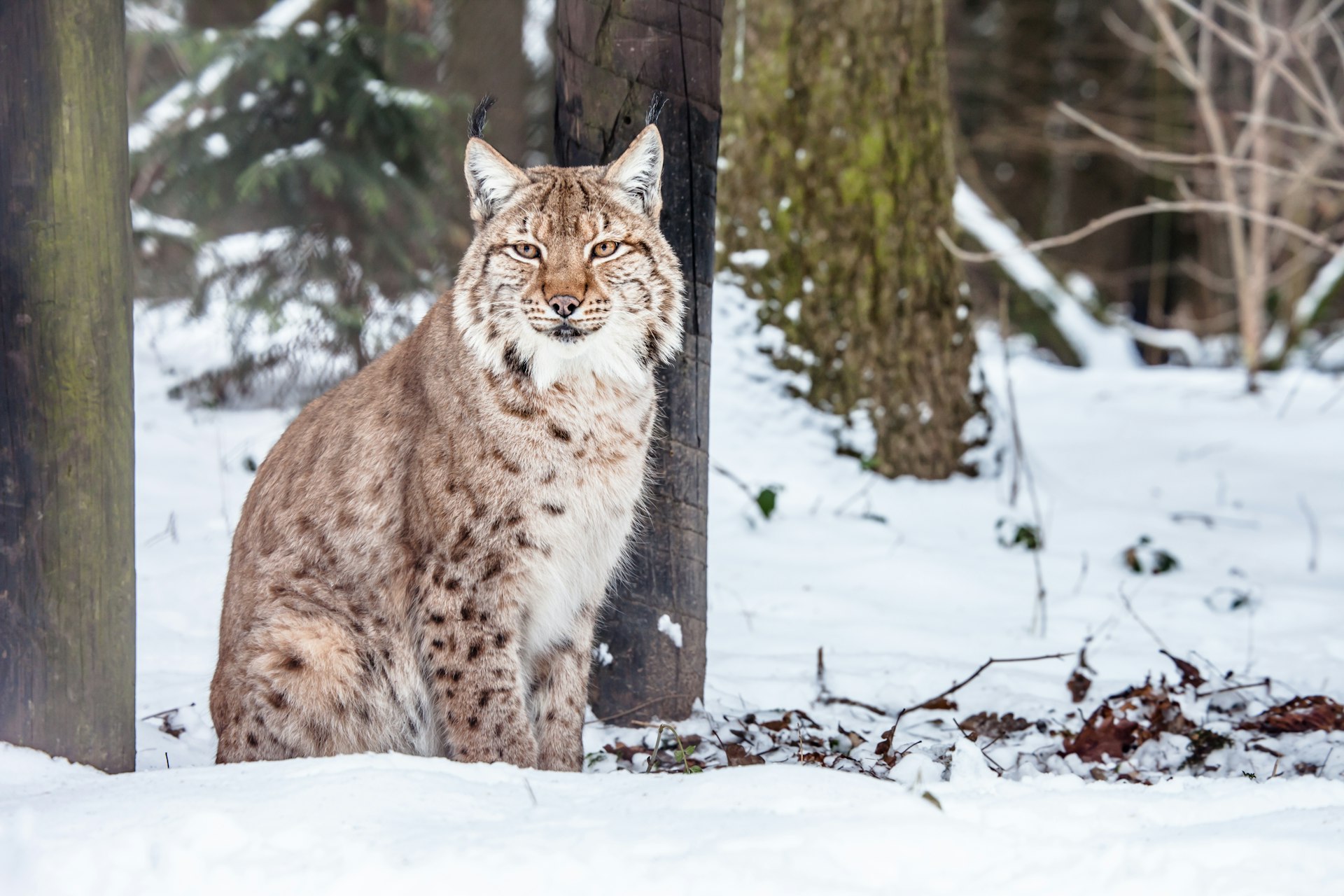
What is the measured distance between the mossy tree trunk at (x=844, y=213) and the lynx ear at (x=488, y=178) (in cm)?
256

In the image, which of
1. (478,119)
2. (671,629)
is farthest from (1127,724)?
(478,119)

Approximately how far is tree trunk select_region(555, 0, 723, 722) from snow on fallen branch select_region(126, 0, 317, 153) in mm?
3966

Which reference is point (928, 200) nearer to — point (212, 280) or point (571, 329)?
point (571, 329)

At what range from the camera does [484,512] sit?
3.29 meters

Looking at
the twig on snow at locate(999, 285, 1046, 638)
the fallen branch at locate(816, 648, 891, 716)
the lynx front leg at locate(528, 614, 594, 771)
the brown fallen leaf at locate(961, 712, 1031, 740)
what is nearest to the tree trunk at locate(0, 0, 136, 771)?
the lynx front leg at locate(528, 614, 594, 771)

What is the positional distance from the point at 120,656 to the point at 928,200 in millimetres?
4404

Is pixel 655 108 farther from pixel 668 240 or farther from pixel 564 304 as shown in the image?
pixel 564 304

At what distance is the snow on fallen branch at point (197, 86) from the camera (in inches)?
→ 277

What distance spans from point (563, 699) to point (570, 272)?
1.19m

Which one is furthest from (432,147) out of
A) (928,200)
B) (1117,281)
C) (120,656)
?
(1117,281)

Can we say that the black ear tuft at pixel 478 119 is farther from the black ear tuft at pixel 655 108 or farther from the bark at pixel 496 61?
the bark at pixel 496 61

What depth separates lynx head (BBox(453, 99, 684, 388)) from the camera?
334 centimetres

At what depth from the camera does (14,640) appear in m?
2.79

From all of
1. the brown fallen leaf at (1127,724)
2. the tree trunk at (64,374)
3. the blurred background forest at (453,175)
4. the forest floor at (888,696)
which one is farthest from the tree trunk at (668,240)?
the blurred background forest at (453,175)
